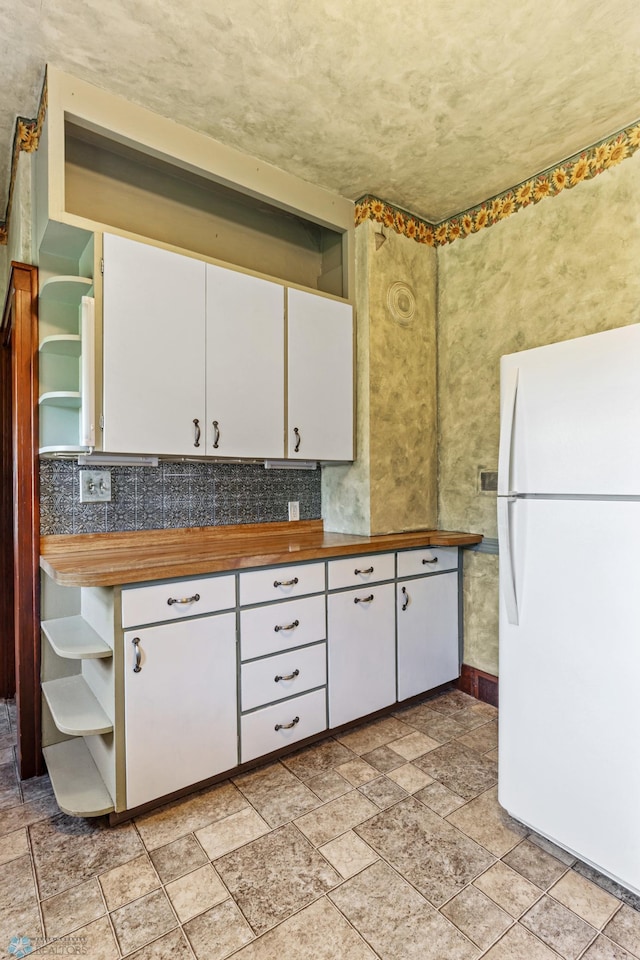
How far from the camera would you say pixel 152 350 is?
2.18 m

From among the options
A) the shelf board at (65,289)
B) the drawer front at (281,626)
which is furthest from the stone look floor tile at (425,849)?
the shelf board at (65,289)

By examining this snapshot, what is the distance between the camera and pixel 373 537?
9.16 feet

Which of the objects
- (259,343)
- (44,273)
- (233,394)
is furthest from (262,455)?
(44,273)

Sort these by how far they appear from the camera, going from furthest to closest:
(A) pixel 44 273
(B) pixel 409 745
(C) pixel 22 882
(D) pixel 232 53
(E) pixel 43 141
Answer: (B) pixel 409 745 → (A) pixel 44 273 → (E) pixel 43 141 → (D) pixel 232 53 → (C) pixel 22 882

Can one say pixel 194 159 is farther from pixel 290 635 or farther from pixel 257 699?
pixel 257 699

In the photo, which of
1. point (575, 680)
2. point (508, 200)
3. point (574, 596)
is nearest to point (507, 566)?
point (574, 596)

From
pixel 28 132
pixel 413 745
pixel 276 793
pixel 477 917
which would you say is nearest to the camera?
pixel 477 917

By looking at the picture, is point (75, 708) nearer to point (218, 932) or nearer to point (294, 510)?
point (218, 932)

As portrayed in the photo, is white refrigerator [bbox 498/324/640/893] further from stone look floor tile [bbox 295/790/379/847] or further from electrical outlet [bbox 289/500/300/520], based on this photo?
electrical outlet [bbox 289/500/300/520]

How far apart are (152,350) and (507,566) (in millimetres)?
1686

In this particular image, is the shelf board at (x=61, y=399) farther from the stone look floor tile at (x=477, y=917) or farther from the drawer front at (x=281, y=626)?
the stone look floor tile at (x=477, y=917)

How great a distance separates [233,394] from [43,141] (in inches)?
49.9

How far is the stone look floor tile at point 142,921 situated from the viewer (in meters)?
1.37

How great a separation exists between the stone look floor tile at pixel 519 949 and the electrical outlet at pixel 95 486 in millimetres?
2126
